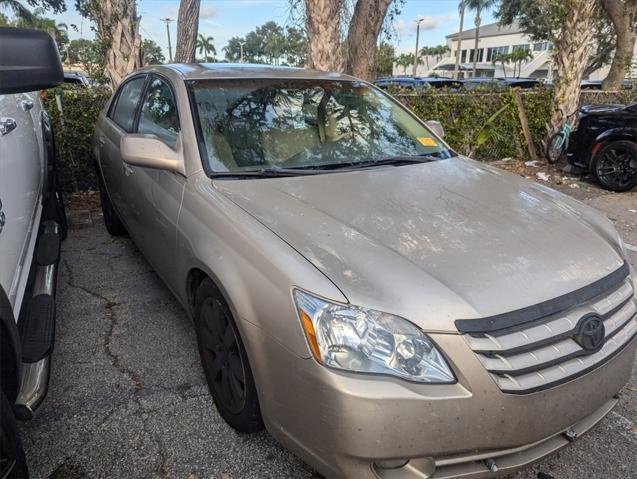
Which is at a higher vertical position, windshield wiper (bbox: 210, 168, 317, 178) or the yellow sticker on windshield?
the yellow sticker on windshield

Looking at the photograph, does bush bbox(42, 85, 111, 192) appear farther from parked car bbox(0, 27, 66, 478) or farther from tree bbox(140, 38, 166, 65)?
parked car bbox(0, 27, 66, 478)

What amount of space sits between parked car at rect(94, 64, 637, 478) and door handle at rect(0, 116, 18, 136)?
0.56m

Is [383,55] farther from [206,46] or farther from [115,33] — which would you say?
[206,46]

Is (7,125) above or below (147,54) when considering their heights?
below

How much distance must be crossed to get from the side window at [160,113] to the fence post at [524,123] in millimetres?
7119

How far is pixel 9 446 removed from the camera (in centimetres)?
160

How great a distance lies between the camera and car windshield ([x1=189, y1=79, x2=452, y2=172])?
8.68 feet

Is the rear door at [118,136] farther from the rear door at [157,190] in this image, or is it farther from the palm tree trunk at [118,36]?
→ the palm tree trunk at [118,36]

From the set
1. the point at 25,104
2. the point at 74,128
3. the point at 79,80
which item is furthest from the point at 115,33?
the point at 25,104

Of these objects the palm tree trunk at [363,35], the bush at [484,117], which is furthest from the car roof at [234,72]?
the palm tree trunk at [363,35]

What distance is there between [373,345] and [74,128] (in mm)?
5611

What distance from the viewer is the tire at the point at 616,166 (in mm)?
6734

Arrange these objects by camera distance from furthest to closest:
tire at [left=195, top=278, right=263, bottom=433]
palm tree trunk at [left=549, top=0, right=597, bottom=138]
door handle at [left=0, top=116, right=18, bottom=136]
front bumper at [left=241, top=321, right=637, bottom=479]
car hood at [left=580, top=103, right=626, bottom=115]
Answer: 1. palm tree trunk at [left=549, top=0, right=597, bottom=138]
2. car hood at [left=580, top=103, right=626, bottom=115]
3. door handle at [left=0, top=116, right=18, bottom=136]
4. tire at [left=195, top=278, right=263, bottom=433]
5. front bumper at [left=241, top=321, right=637, bottom=479]

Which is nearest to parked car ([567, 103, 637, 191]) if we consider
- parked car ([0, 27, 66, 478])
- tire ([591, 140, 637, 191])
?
tire ([591, 140, 637, 191])
